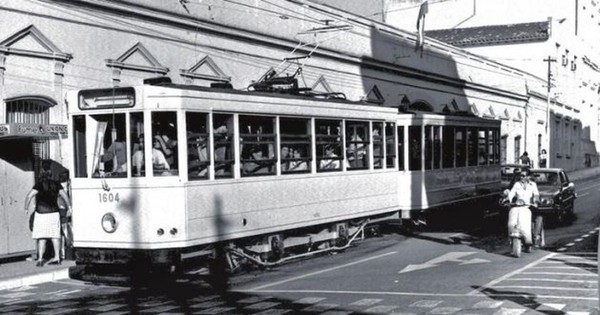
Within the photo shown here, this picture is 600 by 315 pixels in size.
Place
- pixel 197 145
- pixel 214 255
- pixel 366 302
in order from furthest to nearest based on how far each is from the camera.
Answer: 1. pixel 214 255
2. pixel 197 145
3. pixel 366 302

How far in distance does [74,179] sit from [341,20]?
1668 centimetres

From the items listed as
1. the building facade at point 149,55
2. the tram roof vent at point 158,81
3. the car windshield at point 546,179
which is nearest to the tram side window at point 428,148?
the building facade at point 149,55

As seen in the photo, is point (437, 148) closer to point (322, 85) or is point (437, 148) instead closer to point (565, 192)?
point (565, 192)

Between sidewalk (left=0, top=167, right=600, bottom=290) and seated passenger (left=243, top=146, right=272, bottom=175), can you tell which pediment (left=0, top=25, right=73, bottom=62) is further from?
seated passenger (left=243, top=146, right=272, bottom=175)

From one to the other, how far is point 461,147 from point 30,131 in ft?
38.5

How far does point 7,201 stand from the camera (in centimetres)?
1545

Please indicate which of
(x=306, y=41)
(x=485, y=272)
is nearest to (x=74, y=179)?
(x=485, y=272)

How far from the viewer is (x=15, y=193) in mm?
15617

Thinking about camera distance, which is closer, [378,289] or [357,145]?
[378,289]

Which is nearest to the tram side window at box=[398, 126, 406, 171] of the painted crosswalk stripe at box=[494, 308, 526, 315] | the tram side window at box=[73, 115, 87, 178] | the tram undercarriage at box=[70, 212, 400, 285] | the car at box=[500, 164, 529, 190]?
the tram undercarriage at box=[70, 212, 400, 285]

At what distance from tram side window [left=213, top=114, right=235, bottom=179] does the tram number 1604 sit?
1.58 m

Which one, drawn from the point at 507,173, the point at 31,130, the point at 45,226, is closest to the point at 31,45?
the point at 31,130

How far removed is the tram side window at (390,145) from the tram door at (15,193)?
7.64m

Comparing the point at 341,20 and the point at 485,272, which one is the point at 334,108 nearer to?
the point at 485,272
